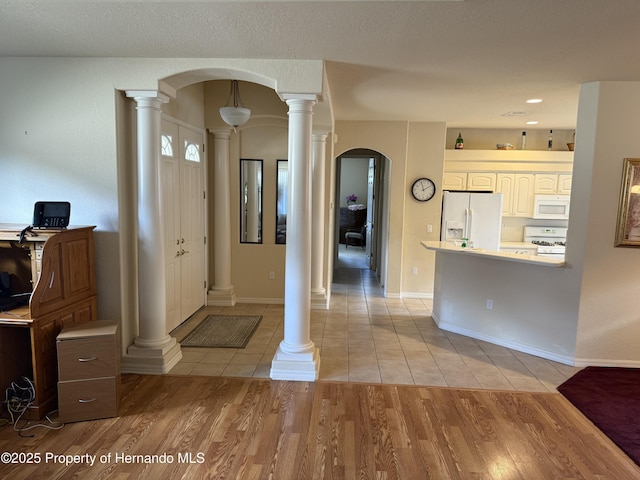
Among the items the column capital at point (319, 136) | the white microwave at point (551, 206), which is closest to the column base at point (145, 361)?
the column capital at point (319, 136)

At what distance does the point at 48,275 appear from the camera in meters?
2.74

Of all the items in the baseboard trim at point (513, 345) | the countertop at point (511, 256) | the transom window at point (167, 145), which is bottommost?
the baseboard trim at point (513, 345)

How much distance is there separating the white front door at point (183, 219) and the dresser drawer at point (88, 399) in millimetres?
1626

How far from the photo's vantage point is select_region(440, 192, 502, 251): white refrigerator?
5.99 meters

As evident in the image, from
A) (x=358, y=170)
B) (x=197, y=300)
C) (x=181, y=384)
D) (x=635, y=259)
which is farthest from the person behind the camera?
(x=358, y=170)

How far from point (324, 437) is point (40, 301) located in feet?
6.73

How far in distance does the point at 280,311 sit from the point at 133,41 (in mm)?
3572

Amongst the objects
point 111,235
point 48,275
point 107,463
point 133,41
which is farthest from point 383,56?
point 107,463

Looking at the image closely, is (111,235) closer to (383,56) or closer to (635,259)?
(383,56)

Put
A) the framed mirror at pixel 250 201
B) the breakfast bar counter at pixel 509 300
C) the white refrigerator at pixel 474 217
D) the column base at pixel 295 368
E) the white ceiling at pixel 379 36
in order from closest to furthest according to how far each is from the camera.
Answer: the white ceiling at pixel 379 36
the column base at pixel 295 368
the breakfast bar counter at pixel 509 300
the framed mirror at pixel 250 201
the white refrigerator at pixel 474 217

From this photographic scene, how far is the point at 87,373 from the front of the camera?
8.93 ft

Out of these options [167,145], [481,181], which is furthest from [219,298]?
[481,181]

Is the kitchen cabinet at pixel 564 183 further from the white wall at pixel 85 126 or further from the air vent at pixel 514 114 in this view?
the white wall at pixel 85 126

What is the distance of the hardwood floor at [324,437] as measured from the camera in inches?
91.2
